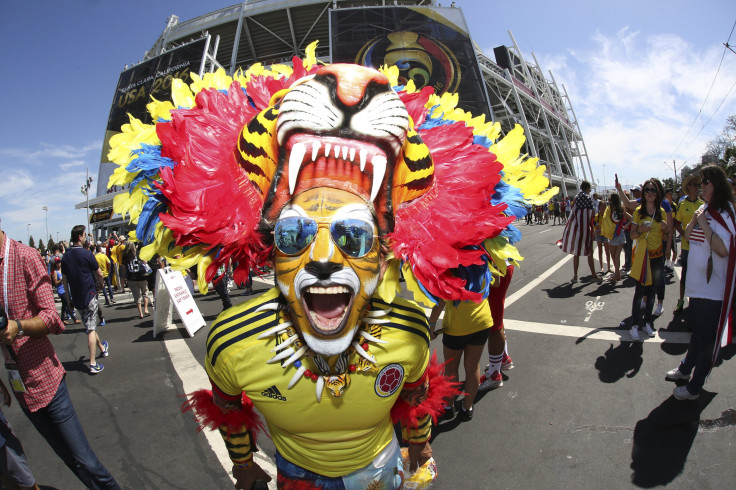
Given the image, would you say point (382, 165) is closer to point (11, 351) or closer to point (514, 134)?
point (514, 134)

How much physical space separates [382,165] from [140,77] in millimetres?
33273

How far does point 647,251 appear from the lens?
14.6 ft

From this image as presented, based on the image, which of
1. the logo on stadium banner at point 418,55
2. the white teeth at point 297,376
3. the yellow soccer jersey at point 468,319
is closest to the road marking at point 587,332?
the yellow soccer jersey at point 468,319

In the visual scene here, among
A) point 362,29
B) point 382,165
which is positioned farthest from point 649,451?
point 362,29

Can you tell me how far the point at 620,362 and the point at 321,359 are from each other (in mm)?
3778

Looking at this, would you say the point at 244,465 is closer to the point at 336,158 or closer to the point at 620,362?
the point at 336,158

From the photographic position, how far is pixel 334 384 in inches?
55.9

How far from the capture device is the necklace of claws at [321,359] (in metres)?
1.42

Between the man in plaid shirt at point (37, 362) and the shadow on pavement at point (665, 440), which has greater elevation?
the man in plaid shirt at point (37, 362)

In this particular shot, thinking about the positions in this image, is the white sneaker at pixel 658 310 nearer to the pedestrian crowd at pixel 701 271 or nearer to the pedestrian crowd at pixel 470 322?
the pedestrian crowd at pixel 470 322

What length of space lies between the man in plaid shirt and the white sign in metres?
3.92

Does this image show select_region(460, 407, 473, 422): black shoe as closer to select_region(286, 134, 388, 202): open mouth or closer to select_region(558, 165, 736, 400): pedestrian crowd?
select_region(558, 165, 736, 400): pedestrian crowd

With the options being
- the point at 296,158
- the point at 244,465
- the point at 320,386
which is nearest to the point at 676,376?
the point at 320,386

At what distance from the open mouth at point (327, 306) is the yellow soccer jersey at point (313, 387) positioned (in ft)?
0.71
